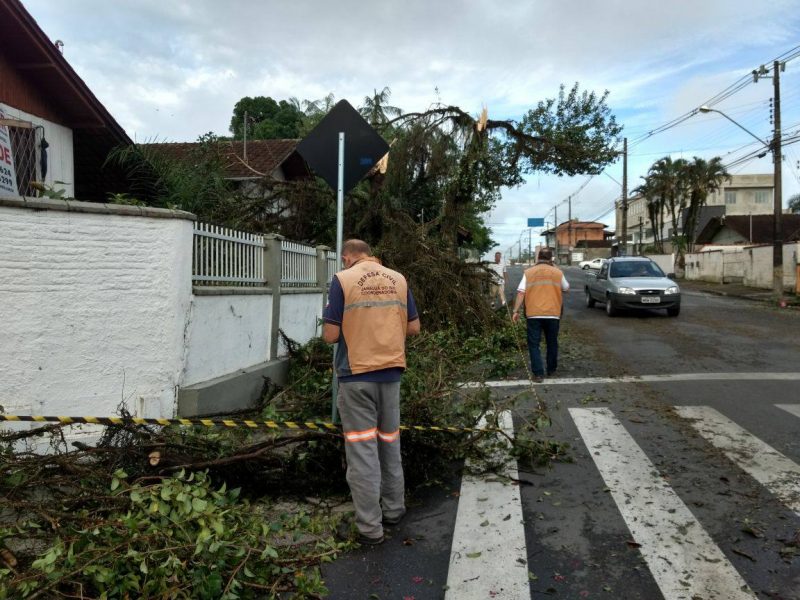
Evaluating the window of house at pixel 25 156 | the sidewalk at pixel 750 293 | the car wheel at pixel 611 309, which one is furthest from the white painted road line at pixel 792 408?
the sidewalk at pixel 750 293

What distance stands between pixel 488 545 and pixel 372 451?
3.03 feet

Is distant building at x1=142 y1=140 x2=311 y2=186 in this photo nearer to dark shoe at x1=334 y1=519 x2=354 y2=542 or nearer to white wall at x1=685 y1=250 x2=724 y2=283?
dark shoe at x1=334 y1=519 x2=354 y2=542

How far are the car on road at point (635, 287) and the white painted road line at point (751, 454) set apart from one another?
9.11 m

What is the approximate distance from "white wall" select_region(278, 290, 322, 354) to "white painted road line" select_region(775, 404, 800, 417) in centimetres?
609

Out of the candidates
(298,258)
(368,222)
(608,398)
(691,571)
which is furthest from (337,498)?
(368,222)

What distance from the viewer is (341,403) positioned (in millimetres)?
3936

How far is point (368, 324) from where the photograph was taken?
3.92 meters

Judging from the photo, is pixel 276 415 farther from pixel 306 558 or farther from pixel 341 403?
pixel 306 558

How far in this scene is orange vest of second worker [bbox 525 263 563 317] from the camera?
28.1ft

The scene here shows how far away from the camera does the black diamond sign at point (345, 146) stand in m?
5.40

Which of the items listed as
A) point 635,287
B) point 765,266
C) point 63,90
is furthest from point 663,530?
point 765,266

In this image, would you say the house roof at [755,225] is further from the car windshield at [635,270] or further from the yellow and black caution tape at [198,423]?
the yellow and black caution tape at [198,423]

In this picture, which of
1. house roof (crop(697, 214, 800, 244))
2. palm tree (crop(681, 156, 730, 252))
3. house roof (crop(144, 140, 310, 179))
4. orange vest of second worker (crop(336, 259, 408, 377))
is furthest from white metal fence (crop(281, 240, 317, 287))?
house roof (crop(697, 214, 800, 244))

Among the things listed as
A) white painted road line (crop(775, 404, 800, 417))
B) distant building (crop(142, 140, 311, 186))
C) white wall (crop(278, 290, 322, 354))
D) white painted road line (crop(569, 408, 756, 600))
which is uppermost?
distant building (crop(142, 140, 311, 186))
